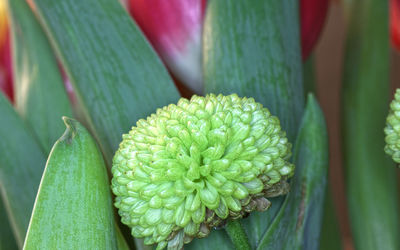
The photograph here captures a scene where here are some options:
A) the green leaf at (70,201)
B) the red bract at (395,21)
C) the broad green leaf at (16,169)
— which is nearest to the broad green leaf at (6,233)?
the broad green leaf at (16,169)

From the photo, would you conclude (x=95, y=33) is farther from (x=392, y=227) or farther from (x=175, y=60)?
(x=392, y=227)

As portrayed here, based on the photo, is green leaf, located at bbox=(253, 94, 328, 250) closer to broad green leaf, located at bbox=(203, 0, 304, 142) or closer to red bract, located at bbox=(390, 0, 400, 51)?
broad green leaf, located at bbox=(203, 0, 304, 142)

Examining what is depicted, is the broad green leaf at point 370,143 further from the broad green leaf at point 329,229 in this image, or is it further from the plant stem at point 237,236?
the plant stem at point 237,236

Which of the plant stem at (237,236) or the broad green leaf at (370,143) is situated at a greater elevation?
the plant stem at (237,236)

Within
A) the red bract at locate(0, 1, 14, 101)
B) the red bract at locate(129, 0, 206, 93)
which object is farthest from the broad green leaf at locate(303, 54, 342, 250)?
the red bract at locate(0, 1, 14, 101)

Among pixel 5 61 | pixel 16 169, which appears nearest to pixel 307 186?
pixel 16 169

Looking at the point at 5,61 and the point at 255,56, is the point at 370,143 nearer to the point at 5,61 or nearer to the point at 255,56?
the point at 255,56
